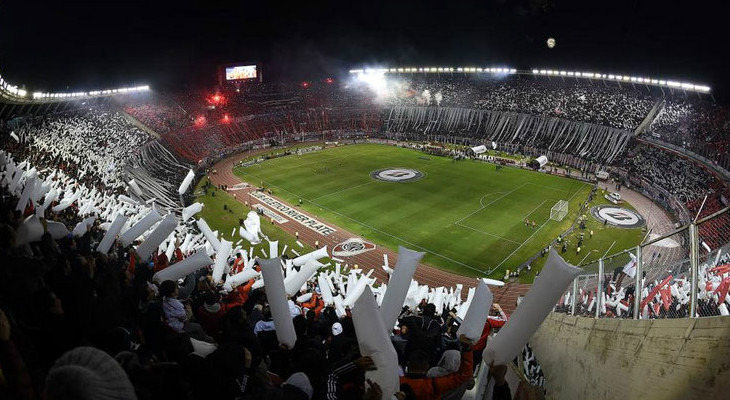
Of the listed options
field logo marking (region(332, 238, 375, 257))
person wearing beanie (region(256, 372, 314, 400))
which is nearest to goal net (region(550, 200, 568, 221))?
field logo marking (region(332, 238, 375, 257))

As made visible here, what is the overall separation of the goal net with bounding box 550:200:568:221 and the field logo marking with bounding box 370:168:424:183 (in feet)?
46.4

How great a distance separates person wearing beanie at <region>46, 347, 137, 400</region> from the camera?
2.52 metres

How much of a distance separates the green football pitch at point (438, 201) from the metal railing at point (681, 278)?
1948cm

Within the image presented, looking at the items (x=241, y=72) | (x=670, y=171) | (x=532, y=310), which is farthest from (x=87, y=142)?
(x=670, y=171)

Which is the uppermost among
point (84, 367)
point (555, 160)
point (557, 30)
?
point (557, 30)

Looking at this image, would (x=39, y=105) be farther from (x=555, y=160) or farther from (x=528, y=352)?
(x=555, y=160)

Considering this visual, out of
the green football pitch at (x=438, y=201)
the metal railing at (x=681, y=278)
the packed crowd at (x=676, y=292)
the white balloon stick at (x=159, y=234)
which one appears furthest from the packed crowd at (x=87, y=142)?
the metal railing at (x=681, y=278)

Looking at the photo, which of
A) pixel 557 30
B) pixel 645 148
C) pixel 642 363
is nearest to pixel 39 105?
pixel 642 363

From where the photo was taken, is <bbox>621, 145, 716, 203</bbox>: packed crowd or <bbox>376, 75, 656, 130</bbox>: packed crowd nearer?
<bbox>621, 145, 716, 203</bbox>: packed crowd

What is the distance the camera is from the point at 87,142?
36375 millimetres

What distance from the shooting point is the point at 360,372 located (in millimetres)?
4391

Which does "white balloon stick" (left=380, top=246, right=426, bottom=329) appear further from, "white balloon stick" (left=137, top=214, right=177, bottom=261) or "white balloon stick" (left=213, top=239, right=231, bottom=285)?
"white balloon stick" (left=213, top=239, right=231, bottom=285)

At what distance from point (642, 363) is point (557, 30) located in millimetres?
54640

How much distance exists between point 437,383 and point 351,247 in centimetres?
2500
